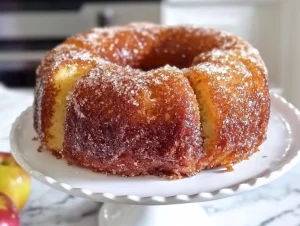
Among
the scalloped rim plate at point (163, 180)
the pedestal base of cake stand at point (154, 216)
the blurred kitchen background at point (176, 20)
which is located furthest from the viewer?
the blurred kitchen background at point (176, 20)

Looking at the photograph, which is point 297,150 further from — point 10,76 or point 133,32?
point 10,76

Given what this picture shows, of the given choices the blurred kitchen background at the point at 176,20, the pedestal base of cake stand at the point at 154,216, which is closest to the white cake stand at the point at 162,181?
the pedestal base of cake stand at the point at 154,216

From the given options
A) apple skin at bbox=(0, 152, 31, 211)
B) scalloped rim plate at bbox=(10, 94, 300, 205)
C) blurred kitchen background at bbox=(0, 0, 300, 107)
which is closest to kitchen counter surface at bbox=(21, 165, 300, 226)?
apple skin at bbox=(0, 152, 31, 211)

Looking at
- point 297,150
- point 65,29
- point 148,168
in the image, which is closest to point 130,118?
point 148,168

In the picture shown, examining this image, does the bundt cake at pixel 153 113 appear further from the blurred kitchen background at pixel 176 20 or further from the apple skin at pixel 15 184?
the blurred kitchen background at pixel 176 20

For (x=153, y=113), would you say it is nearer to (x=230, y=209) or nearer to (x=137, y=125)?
(x=137, y=125)

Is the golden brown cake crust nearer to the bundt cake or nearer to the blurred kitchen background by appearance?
the bundt cake

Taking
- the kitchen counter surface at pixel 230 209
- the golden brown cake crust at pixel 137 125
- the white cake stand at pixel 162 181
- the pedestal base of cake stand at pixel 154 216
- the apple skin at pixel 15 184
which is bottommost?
the kitchen counter surface at pixel 230 209

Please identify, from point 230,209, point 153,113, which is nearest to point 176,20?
point 230,209
